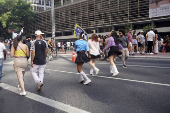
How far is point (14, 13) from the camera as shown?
153ft

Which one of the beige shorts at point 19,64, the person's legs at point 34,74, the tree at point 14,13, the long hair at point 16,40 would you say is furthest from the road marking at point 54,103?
the tree at point 14,13

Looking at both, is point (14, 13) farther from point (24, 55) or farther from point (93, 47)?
point (24, 55)

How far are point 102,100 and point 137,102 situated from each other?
31.5 inches

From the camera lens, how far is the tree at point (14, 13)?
45.2 metres

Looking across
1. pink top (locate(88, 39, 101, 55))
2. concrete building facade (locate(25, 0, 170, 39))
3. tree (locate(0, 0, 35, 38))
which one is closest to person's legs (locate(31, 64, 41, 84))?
pink top (locate(88, 39, 101, 55))

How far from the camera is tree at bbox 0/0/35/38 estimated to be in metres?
45.2

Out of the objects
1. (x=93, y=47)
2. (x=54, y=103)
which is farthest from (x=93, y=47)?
(x=54, y=103)

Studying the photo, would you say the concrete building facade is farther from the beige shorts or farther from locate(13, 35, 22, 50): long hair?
the beige shorts

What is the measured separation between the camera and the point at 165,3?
86.7 ft

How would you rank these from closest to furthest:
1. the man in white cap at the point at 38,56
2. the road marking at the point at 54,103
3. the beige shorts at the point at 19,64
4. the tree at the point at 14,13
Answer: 1. the road marking at the point at 54,103
2. the beige shorts at the point at 19,64
3. the man in white cap at the point at 38,56
4. the tree at the point at 14,13

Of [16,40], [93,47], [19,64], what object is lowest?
[19,64]

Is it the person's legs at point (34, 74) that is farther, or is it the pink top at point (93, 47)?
the pink top at point (93, 47)

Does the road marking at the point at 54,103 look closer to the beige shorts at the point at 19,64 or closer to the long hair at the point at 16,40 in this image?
the beige shorts at the point at 19,64

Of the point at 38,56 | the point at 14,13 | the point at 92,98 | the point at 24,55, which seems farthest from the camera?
the point at 14,13
